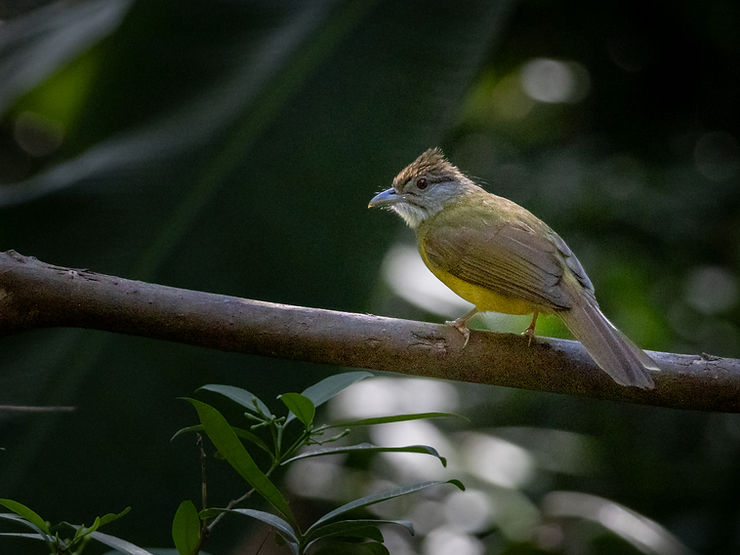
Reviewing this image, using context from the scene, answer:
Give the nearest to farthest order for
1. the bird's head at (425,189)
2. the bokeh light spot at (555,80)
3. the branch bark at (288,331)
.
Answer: the branch bark at (288,331)
the bird's head at (425,189)
the bokeh light spot at (555,80)

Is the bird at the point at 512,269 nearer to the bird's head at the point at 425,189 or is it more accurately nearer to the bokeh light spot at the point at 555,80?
the bird's head at the point at 425,189

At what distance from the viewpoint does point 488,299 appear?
125 inches

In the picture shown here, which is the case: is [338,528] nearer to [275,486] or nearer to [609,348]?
[275,486]

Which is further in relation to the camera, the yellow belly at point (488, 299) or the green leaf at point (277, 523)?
the yellow belly at point (488, 299)

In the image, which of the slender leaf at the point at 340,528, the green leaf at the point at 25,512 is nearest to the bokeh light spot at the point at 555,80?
the slender leaf at the point at 340,528

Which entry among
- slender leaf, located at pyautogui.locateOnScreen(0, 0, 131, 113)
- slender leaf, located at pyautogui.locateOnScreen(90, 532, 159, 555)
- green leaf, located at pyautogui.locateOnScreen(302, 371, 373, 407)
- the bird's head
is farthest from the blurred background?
slender leaf, located at pyautogui.locateOnScreen(90, 532, 159, 555)

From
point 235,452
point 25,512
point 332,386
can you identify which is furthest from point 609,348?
point 25,512

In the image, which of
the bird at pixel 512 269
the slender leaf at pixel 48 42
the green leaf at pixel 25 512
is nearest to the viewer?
the green leaf at pixel 25 512

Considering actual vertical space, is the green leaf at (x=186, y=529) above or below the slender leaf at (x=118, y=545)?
above

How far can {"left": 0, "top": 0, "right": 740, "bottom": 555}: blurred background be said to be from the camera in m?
2.95

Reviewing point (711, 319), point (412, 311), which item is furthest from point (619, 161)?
point (412, 311)

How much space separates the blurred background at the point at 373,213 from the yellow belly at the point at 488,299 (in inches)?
11.2

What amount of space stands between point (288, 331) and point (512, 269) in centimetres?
103

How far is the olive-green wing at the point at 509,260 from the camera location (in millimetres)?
3035
